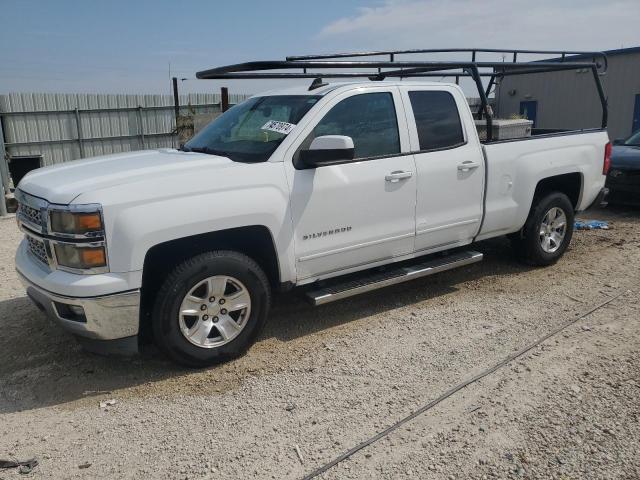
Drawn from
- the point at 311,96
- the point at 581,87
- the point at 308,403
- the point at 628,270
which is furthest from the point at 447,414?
the point at 581,87

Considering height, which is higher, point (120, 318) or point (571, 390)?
point (120, 318)

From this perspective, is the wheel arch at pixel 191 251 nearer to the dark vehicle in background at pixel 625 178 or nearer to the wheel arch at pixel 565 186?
the wheel arch at pixel 565 186

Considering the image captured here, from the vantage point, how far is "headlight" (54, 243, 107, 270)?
3.35m

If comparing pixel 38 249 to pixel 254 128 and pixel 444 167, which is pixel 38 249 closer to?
pixel 254 128

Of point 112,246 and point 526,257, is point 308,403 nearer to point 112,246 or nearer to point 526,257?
point 112,246

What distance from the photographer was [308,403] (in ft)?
11.5

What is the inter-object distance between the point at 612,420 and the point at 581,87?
17.9 m

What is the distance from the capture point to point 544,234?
20.1ft

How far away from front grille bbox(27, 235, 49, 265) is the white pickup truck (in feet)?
0.06

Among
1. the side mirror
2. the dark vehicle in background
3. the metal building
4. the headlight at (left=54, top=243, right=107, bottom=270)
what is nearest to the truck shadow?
the headlight at (left=54, top=243, right=107, bottom=270)

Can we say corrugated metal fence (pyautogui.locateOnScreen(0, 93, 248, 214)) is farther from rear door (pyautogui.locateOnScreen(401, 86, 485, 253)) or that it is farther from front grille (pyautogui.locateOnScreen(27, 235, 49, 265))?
rear door (pyautogui.locateOnScreen(401, 86, 485, 253))

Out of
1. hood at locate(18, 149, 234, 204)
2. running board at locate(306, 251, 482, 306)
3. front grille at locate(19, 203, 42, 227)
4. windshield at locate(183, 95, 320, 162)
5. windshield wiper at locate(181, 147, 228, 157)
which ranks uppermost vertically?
windshield at locate(183, 95, 320, 162)

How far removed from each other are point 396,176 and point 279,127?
104cm

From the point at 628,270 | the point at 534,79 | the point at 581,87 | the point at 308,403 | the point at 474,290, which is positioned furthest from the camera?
the point at 534,79
